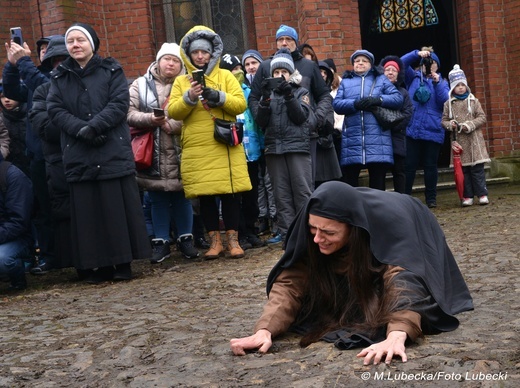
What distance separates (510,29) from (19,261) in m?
9.40

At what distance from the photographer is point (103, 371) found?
4680 mm

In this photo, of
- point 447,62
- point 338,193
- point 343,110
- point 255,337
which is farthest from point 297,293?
point 447,62

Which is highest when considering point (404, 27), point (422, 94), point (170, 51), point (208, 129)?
point (404, 27)

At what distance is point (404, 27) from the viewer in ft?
56.3

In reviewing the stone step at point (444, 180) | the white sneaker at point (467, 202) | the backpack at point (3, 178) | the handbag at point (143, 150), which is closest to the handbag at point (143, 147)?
the handbag at point (143, 150)

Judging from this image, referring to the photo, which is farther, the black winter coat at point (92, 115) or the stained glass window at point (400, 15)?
the stained glass window at point (400, 15)

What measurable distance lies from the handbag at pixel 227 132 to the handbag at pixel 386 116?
231 centimetres

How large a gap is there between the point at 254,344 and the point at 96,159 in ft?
12.2

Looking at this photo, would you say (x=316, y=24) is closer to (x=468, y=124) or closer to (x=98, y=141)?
(x=468, y=124)

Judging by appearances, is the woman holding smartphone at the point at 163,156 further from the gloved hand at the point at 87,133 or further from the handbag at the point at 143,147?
the gloved hand at the point at 87,133

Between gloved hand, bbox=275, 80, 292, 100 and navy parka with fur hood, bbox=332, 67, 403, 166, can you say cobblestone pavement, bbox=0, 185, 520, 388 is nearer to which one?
gloved hand, bbox=275, 80, 292, 100

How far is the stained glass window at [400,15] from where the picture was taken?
664 inches

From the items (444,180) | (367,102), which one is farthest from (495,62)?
(367,102)

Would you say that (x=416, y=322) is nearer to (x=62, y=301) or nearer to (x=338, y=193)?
(x=338, y=193)
